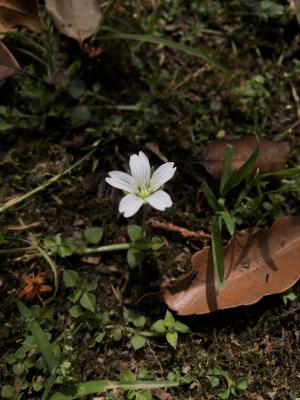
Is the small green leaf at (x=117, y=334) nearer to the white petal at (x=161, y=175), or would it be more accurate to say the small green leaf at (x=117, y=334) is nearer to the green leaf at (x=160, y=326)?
the green leaf at (x=160, y=326)

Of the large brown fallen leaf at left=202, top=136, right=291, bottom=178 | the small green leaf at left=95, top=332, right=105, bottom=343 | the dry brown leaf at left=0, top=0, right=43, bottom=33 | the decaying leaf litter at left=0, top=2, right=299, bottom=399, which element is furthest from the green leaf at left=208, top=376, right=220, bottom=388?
the dry brown leaf at left=0, top=0, right=43, bottom=33

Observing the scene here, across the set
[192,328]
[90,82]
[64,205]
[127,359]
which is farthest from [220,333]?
[90,82]

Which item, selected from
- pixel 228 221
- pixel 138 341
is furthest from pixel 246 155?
pixel 138 341

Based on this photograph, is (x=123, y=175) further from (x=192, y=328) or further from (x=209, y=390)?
(x=209, y=390)

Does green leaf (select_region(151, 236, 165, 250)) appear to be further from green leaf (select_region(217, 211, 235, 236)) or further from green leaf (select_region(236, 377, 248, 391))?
green leaf (select_region(236, 377, 248, 391))

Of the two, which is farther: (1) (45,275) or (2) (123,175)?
(1) (45,275)

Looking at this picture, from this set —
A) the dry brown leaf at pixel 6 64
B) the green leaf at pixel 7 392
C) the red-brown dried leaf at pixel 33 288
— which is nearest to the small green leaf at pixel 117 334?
the red-brown dried leaf at pixel 33 288
